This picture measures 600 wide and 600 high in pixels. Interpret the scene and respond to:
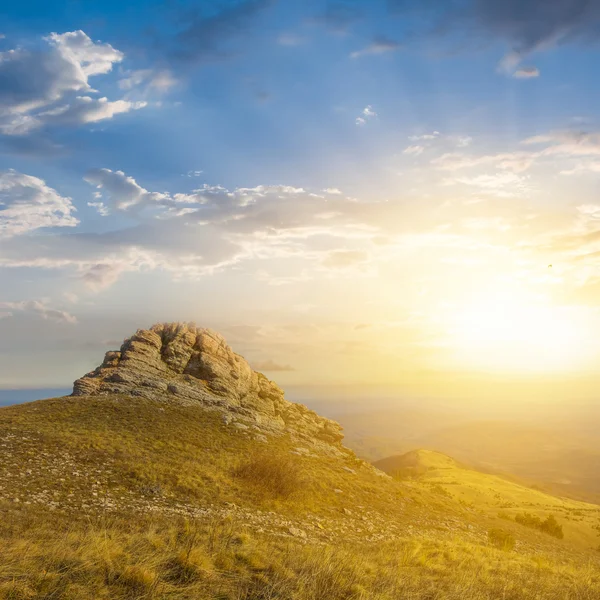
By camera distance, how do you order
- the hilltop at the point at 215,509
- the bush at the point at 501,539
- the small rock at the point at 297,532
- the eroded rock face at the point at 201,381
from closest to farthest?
the hilltop at the point at 215,509
the small rock at the point at 297,532
the bush at the point at 501,539
the eroded rock face at the point at 201,381

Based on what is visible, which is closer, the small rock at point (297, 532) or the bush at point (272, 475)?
the small rock at point (297, 532)

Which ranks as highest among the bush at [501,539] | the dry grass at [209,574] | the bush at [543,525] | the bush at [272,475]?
the dry grass at [209,574]

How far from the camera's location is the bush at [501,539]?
27469mm

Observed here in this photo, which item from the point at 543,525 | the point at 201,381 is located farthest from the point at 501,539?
the point at 201,381

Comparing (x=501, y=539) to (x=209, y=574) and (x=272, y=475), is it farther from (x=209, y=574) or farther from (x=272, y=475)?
(x=209, y=574)

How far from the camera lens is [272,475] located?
28703mm

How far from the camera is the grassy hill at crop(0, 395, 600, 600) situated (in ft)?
28.1

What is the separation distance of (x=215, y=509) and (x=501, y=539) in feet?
65.9

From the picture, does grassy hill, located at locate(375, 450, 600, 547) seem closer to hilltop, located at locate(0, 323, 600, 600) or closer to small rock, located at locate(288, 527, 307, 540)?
hilltop, located at locate(0, 323, 600, 600)

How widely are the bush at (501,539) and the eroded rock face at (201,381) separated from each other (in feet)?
60.0

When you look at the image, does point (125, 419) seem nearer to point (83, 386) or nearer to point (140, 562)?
point (83, 386)

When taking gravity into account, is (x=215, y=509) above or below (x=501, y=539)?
above

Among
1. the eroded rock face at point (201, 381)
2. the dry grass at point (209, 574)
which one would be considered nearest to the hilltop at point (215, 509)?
the dry grass at point (209, 574)

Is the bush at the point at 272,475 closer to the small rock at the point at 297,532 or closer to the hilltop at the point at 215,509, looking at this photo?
the hilltop at the point at 215,509
